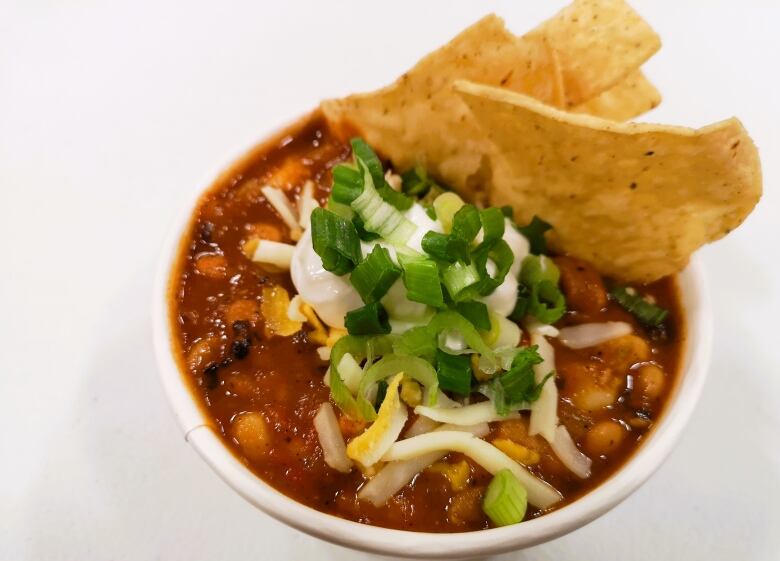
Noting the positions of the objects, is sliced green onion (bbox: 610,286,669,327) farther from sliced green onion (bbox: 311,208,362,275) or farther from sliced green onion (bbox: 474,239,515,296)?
sliced green onion (bbox: 311,208,362,275)

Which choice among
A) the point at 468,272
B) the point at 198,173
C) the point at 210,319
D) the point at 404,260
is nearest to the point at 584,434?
the point at 468,272

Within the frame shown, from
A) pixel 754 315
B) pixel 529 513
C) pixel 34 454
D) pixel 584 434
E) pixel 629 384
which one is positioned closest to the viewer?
pixel 529 513

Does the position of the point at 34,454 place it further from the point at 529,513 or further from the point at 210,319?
A: the point at 529,513

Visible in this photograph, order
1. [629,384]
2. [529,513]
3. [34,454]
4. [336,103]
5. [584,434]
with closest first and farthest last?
[529,513]
[584,434]
[629,384]
[34,454]
[336,103]

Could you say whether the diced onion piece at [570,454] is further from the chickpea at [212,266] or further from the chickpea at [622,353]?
the chickpea at [212,266]

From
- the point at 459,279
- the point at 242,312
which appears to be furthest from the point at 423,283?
the point at 242,312

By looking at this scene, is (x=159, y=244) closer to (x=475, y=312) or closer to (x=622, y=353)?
(x=475, y=312)
